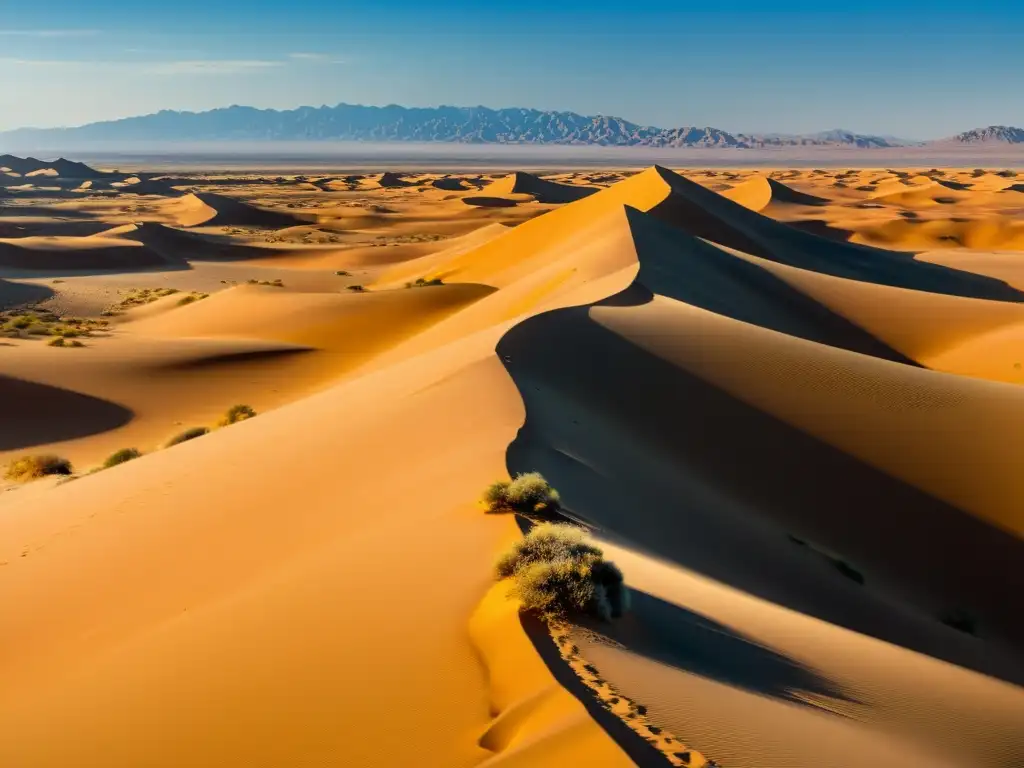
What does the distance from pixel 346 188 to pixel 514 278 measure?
88255 millimetres

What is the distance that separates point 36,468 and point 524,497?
1023 centimetres

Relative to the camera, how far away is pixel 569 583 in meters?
5.88

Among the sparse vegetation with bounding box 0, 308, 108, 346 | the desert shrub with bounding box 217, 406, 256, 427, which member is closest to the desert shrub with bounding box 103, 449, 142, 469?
the desert shrub with bounding box 217, 406, 256, 427

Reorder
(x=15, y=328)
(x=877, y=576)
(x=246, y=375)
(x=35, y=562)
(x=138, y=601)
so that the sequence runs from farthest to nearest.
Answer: (x=15, y=328) < (x=246, y=375) < (x=877, y=576) < (x=35, y=562) < (x=138, y=601)

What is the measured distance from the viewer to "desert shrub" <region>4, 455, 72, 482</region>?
14.3 m

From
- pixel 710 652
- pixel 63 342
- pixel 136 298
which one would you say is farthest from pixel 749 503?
pixel 136 298

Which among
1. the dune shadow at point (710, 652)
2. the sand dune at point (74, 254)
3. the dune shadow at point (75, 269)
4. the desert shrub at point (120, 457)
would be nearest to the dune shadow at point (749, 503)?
the dune shadow at point (710, 652)

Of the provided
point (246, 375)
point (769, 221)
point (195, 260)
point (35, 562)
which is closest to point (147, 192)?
point (195, 260)

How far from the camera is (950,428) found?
13961 mm

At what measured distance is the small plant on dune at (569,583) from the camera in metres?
5.87

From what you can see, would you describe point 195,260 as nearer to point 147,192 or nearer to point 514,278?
point 514,278

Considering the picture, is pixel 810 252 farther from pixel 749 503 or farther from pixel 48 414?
pixel 48 414

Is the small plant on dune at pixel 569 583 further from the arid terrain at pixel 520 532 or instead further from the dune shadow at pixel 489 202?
the dune shadow at pixel 489 202

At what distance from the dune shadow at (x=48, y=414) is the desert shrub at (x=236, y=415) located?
2456 millimetres
